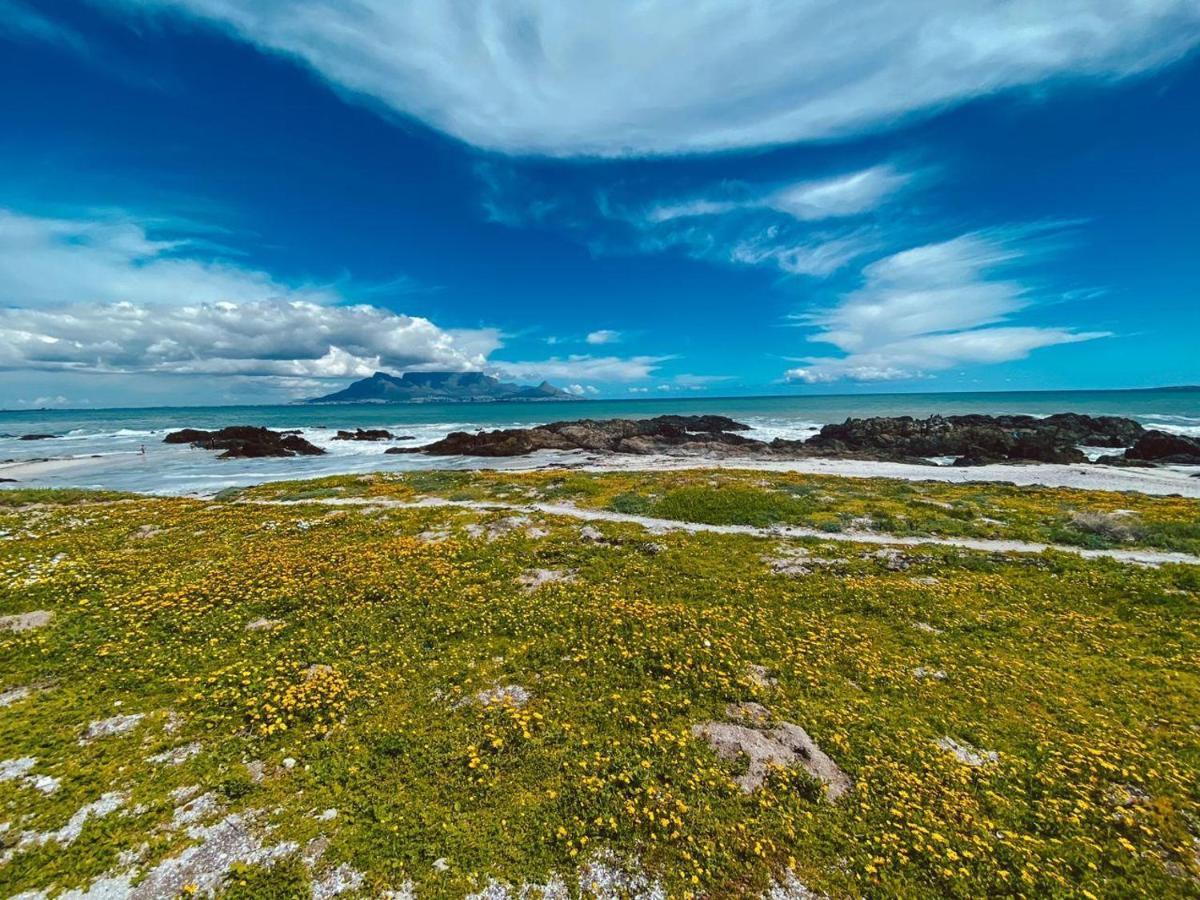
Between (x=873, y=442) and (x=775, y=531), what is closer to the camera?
(x=775, y=531)

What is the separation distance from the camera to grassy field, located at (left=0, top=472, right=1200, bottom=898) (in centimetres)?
826

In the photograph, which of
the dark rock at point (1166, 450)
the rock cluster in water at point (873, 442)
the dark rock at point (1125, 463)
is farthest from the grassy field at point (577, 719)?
the dark rock at point (1166, 450)

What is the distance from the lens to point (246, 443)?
74.8m

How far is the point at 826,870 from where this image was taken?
8297 mm

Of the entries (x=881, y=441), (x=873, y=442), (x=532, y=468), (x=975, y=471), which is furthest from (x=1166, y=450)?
(x=532, y=468)

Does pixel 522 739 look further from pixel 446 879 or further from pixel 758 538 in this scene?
pixel 758 538

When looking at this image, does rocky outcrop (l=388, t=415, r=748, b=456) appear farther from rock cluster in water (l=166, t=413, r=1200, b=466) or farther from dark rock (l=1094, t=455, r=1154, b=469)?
dark rock (l=1094, t=455, r=1154, b=469)

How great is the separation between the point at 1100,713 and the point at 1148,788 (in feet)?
8.60

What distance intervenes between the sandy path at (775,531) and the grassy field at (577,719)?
2.47m

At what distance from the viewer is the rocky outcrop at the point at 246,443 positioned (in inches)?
2869

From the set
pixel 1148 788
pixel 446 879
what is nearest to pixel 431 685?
pixel 446 879

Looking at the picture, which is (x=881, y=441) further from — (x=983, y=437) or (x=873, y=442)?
(x=983, y=437)

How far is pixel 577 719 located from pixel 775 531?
65.1 ft

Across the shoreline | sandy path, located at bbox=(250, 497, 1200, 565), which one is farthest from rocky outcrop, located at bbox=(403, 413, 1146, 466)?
sandy path, located at bbox=(250, 497, 1200, 565)
